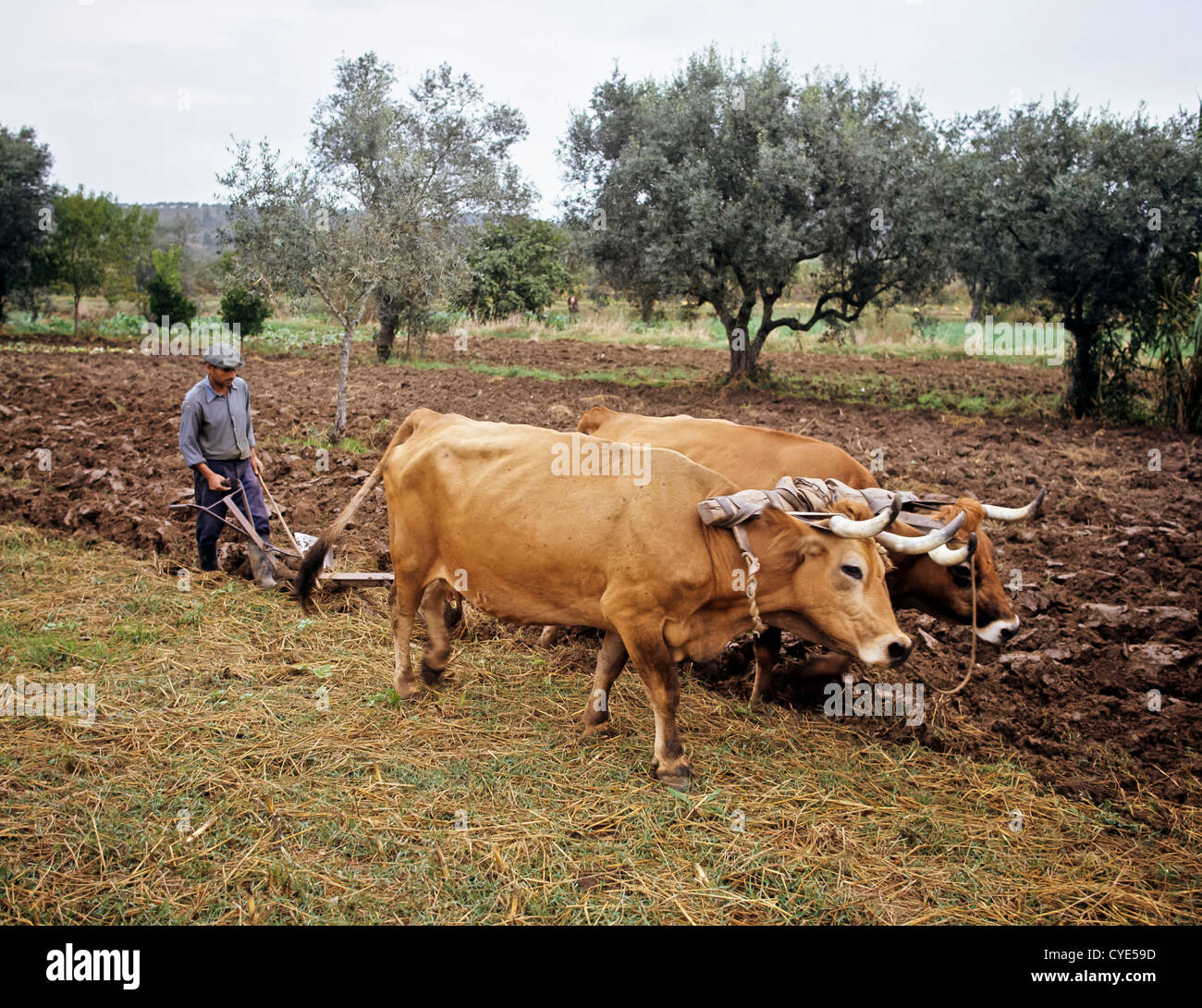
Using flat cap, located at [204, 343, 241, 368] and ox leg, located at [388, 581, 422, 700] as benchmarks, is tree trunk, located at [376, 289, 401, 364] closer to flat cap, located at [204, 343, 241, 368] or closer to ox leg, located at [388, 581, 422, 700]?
flat cap, located at [204, 343, 241, 368]

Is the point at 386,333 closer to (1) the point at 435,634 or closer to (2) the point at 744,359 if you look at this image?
(2) the point at 744,359

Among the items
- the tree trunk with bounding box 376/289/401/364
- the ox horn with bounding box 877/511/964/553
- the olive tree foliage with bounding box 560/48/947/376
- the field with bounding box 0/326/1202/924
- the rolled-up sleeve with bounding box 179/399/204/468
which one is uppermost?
the olive tree foliage with bounding box 560/48/947/376

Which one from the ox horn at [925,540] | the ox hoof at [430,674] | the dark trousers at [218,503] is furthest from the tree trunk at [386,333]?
the ox horn at [925,540]

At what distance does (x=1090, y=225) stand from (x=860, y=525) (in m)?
16.0

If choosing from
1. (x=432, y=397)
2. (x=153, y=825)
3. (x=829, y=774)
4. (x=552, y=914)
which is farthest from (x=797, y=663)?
(x=432, y=397)

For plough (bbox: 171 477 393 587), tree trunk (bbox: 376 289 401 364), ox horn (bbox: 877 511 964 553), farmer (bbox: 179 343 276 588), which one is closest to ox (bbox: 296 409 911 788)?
ox horn (bbox: 877 511 964 553)

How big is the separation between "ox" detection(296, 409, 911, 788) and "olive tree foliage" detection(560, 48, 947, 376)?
15.6 metres

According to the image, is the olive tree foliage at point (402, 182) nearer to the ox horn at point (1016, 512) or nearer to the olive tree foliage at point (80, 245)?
the ox horn at point (1016, 512)

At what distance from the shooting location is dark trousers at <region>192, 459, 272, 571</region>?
26.4 ft

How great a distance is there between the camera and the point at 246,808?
4695 millimetres

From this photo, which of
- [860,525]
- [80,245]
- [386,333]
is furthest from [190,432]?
[80,245]

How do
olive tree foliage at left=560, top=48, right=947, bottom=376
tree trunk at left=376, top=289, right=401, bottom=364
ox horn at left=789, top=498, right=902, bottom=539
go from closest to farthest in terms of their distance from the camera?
ox horn at left=789, top=498, right=902, bottom=539, olive tree foliage at left=560, top=48, right=947, bottom=376, tree trunk at left=376, top=289, right=401, bottom=364

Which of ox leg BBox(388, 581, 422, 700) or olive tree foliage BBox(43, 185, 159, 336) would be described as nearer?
ox leg BBox(388, 581, 422, 700)

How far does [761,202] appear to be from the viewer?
20.4m
